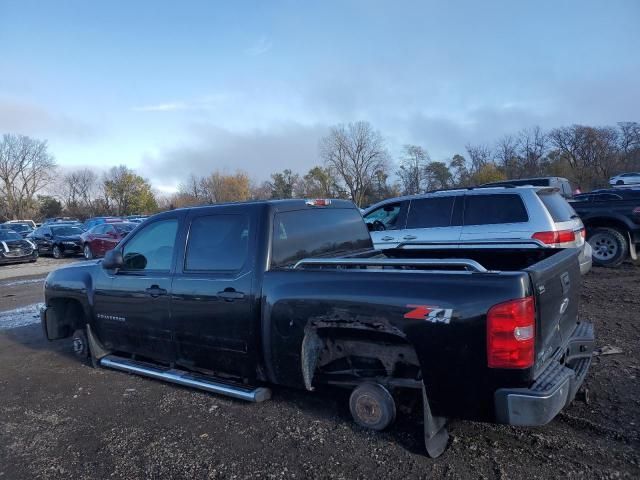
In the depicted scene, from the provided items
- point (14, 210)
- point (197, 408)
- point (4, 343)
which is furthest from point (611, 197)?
point (14, 210)

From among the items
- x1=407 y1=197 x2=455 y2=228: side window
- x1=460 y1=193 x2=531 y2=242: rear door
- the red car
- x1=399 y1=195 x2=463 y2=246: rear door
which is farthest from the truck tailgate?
the red car

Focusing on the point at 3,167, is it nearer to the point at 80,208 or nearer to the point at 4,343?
the point at 80,208

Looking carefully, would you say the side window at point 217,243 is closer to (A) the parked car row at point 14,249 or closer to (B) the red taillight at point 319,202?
(B) the red taillight at point 319,202

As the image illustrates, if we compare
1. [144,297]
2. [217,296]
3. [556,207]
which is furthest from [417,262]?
[556,207]

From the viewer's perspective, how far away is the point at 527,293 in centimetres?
276

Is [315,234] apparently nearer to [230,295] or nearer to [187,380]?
[230,295]

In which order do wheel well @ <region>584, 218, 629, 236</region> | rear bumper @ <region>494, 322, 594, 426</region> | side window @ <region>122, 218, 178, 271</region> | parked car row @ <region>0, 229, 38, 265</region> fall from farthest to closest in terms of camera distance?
parked car row @ <region>0, 229, 38, 265</region> → wheel well @ <region>584, 218, 629, 236</region> → side window @ <region>122, 218, 178, 271</region> → rear bumper @ <region>494, 322, 594, 426</region>

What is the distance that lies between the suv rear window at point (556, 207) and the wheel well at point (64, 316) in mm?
6730

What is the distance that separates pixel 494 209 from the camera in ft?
→ 25.4

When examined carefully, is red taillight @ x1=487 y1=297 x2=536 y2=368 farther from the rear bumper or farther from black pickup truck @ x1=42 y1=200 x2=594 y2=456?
the rear bumper

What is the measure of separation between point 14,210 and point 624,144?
314 ft

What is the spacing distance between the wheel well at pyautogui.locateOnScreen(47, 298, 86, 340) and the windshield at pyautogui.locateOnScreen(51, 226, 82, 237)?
19.6m

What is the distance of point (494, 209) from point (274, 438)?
562 cm

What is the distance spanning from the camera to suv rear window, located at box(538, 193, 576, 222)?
7.36 m
